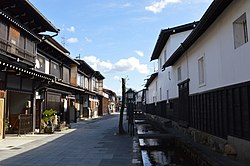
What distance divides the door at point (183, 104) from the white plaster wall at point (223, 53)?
1.89 m

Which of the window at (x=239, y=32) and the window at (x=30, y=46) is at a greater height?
the window at (x=30, y=46)

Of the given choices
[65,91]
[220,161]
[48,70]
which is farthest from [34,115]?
[220,161]

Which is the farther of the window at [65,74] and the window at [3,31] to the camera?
the window at [65,74]

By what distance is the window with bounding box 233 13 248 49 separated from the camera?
8.03 m

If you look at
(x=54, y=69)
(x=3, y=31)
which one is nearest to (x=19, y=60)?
(x=3, y=31)

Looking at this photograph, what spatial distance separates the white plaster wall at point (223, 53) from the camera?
752 centimetres

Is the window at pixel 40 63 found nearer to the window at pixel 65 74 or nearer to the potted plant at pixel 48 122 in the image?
the potted plant at pixel 48 122

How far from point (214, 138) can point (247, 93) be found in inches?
139

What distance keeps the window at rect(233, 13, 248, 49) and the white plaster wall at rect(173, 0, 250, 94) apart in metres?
0.15

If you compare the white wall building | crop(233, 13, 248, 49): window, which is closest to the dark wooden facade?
the white wall building

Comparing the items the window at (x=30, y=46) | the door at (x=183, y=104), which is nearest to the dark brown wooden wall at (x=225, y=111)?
the door at (x=183, y=104)

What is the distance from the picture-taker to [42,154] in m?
9.70

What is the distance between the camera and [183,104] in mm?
16078

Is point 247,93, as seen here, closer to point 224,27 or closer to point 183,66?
point 224,27
